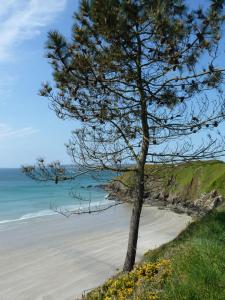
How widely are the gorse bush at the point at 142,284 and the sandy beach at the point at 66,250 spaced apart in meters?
7.30

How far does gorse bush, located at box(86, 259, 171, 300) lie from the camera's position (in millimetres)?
6445

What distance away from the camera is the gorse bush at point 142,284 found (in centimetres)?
645

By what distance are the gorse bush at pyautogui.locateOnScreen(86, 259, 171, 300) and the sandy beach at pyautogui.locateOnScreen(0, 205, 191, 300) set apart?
7305 millimetres

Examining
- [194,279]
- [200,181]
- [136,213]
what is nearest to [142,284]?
[194,279]

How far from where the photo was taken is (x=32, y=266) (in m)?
19.4

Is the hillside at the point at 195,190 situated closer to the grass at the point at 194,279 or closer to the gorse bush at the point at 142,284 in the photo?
the gorse bush at the point at 142,284

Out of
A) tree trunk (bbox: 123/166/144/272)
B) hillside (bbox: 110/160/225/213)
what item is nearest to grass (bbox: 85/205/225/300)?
tree trunk (bbox: 123/166/144/272)

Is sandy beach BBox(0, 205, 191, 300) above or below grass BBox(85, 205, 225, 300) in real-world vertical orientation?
below

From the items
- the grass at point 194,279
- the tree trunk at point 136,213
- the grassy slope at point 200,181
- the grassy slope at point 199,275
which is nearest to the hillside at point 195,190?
the grassy slope at point 200,181

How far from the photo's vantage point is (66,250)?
2286 cm

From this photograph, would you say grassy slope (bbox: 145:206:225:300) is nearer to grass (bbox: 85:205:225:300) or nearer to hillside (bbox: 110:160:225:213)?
grass (bbox: 85:205:225:300)

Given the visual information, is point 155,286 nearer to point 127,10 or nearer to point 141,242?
point 127,10

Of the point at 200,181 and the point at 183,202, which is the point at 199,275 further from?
the point at 200,181

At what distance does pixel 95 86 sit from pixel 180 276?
5.94m
